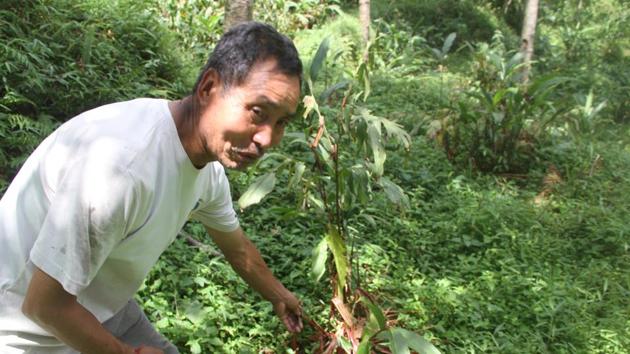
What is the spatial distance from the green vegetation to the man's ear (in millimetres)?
1126

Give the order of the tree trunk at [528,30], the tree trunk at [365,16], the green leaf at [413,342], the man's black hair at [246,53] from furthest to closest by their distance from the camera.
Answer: the tree trunk at [365,16] < the tree trunk at [528,30] < the green leaf at [413,342] < the man's black hair at [246,53]

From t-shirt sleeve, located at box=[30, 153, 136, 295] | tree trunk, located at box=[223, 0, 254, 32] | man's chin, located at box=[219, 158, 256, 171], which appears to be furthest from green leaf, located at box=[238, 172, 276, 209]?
tree trunk, located at box=[223, 0, 254, 32]

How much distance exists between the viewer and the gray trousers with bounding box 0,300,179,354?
1.49 m

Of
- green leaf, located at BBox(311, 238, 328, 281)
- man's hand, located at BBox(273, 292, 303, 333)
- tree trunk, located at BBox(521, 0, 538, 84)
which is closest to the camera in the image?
man's hand, located at BBox(273, 292, 303, 333)

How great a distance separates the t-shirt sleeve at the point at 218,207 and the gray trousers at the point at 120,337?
371 millimetres

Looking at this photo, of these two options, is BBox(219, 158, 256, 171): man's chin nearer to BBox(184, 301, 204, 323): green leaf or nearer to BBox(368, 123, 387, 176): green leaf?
BBox(368, 123, 387, 176): green leaf

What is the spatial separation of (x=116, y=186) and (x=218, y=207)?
2.32ft

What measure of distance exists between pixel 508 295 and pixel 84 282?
108 inches

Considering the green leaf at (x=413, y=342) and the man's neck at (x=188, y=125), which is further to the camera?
the green leaf at (x=413, y=342)

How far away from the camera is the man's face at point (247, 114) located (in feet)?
4.50

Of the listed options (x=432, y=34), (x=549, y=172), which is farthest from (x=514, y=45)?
(x=549, y=172)

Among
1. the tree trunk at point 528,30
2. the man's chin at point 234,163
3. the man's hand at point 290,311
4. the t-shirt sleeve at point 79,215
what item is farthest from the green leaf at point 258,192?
the tree trunk at point 528,30

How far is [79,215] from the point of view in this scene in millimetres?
1213

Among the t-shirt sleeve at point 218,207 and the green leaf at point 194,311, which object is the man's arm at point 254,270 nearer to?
the t-shirt sleeve at point 218,207
